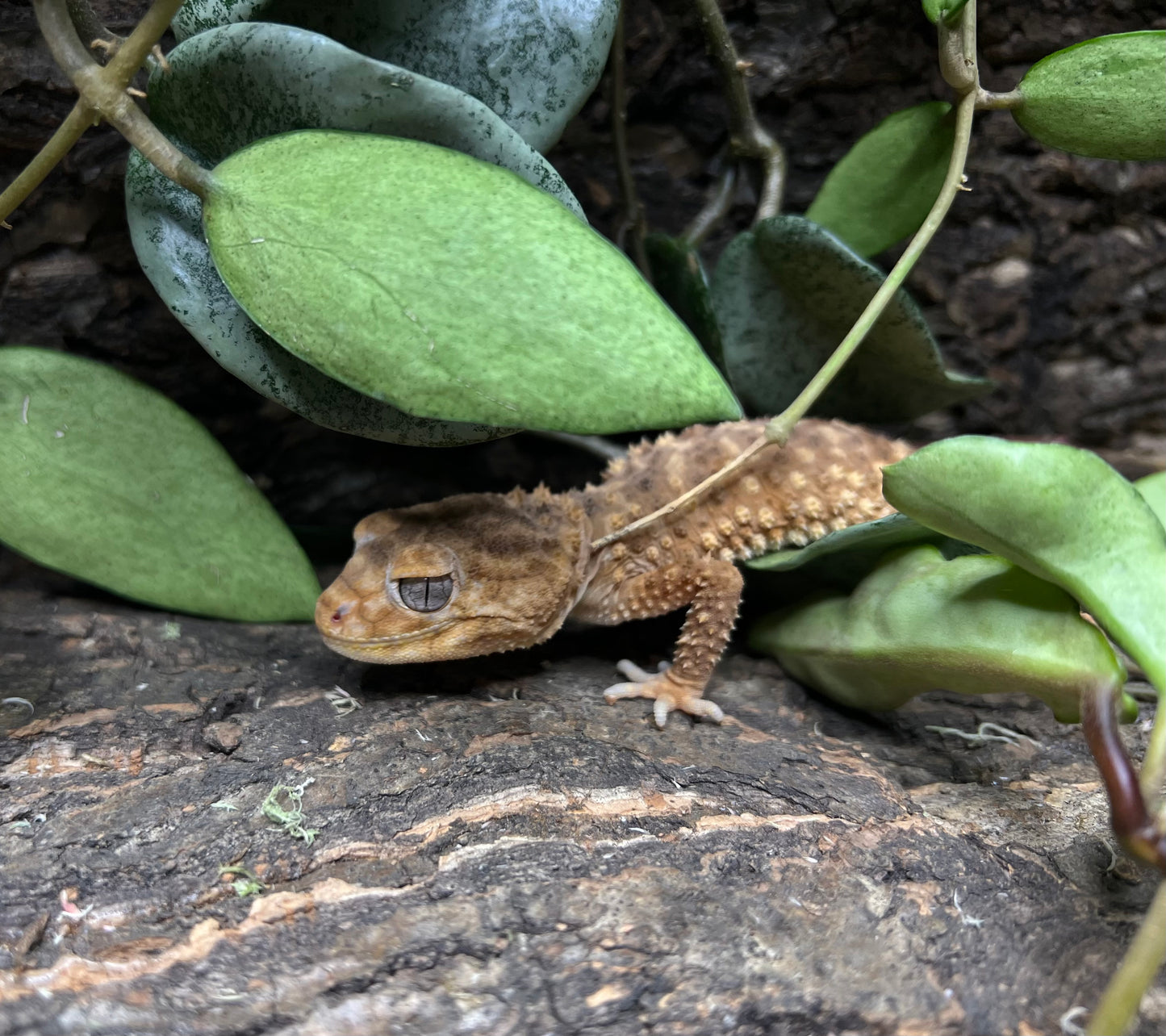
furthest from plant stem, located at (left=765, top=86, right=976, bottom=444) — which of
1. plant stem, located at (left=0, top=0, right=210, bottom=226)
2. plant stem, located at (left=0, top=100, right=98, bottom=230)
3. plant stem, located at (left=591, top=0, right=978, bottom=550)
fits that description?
plant stem, located at (left=0, top=100, right=98, bottom=230)

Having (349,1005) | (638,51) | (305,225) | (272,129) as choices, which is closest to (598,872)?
(349,1005)

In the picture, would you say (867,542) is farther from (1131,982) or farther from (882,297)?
(1131,982)

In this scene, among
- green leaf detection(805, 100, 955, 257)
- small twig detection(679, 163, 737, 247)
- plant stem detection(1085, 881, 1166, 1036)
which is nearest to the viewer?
plant stem detection(1085, 881, 1166, 1036)

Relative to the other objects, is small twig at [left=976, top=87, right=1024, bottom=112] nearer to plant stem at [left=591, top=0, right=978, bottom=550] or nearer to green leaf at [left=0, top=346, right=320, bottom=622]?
plant stem at [left=591, top=0, right=978, bottom=550]

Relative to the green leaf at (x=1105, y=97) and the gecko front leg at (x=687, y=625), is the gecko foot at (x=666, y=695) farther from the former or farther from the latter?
the green leaf at (x=1105, y=97)

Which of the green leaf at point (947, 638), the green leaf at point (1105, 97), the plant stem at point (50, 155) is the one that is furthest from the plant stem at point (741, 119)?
the plant stem at point (50, 155)

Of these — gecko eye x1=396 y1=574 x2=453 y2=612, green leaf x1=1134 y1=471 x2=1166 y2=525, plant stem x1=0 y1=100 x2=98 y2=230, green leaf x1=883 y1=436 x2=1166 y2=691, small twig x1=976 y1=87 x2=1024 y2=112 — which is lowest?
gecko eye x1=396 y1=574 x2=453 y2=612

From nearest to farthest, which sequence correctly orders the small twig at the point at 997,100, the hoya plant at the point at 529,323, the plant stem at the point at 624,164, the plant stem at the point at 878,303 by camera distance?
the hoya plant at the point at 529,323, the plant stem at the point at 878,303, the small twig at the point at 997,100, the plant stem at the point at 624,164

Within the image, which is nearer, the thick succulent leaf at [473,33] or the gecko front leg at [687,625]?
the thick succulent leaf at [473,33]

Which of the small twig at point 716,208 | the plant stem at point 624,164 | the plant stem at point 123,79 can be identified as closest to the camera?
the plant stem at point 123,79
